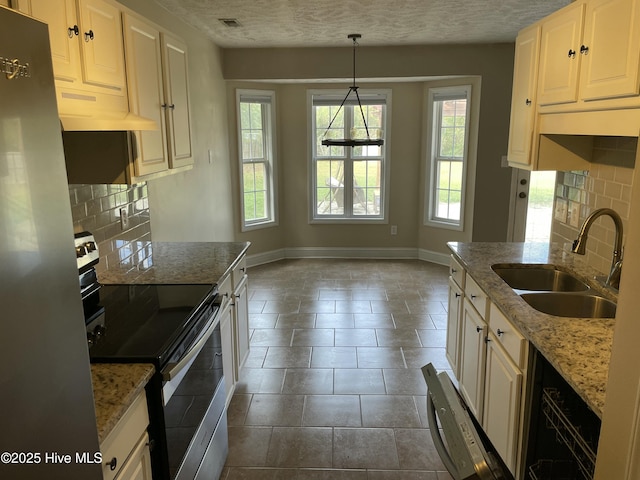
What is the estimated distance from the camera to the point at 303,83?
19.8 feet

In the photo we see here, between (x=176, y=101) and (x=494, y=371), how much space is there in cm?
225

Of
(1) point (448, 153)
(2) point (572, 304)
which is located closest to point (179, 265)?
(2) point (572, 304)

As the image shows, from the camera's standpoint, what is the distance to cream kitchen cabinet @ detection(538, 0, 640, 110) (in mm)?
1738

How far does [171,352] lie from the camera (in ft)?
5.58

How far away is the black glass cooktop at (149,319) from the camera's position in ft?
5.42

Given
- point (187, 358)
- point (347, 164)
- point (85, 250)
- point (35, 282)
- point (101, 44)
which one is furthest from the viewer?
point (347, 164)

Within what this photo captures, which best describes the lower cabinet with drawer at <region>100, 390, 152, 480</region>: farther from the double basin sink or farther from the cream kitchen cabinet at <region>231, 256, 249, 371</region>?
the double basin sink

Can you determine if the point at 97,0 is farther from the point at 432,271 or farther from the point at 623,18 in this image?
the point at 432,271

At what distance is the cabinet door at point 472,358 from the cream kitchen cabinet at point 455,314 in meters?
0.09

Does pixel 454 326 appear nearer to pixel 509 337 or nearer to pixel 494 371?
pixel 494 371

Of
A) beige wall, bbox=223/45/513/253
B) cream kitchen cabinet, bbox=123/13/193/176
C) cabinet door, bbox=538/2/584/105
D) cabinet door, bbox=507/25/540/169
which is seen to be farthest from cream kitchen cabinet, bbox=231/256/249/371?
beige wall, bbox=223/45/513/253

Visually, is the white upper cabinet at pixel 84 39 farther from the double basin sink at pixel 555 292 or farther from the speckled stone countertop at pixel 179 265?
the double basin sink at pixel 555 292

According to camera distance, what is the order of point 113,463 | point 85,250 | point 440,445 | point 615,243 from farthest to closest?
point 615,243, point 85,250, point 440,445, point 113,463

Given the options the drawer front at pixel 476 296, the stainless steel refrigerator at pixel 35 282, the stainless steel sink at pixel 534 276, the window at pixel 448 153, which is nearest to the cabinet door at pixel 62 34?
the stainless steel refrigerator at pixel 35 282
